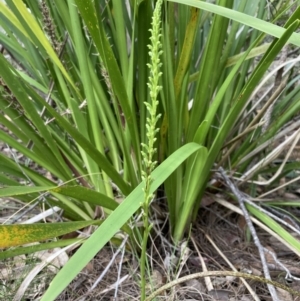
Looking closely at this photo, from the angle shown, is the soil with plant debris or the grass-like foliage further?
the soil with plant debris

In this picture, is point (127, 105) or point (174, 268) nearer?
point (127, 105)

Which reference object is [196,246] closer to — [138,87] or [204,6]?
[138,87]

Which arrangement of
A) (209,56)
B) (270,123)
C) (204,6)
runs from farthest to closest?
1. (270,123)
2. (209,56)
3. (204,6)

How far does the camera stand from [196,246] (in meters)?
0.86

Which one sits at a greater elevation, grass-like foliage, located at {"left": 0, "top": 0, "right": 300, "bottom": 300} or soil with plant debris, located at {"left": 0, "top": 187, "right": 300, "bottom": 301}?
grass-like foliage, located at {"left": 0, "top": 0, "right": 300, "bottom": 300}

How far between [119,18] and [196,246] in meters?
0.51

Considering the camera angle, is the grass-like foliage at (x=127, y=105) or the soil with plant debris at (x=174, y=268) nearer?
the grass-like foliage at (x=127, y=105)

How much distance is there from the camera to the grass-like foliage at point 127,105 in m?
0.62

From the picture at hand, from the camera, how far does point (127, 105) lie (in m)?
0.64

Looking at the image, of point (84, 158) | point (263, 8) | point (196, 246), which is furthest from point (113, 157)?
point (263, 8)

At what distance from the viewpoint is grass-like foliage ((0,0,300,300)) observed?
62 cm

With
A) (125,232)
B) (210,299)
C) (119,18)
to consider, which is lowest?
(210,299)

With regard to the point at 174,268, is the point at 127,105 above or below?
above

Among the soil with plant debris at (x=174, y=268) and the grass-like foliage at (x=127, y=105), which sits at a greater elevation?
the grass-like foliage at (x=127, y=105)
